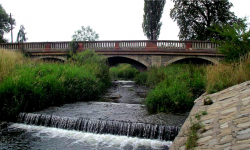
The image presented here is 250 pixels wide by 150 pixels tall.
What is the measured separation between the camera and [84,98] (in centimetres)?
1073

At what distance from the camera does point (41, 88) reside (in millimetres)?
8531

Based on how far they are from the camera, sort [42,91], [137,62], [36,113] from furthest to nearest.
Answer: [137,62] → [42,91] → [36,113]

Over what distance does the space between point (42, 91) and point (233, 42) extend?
7.89m

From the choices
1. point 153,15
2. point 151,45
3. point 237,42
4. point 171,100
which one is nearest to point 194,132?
point 171,100

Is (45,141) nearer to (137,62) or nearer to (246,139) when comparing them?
(246,139)

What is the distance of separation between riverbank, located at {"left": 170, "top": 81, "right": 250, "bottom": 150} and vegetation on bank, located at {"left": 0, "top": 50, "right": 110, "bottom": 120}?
18.6ft

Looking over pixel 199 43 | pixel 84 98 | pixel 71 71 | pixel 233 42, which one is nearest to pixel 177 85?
pixel 233 42

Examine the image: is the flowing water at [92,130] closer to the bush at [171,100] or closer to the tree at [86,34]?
the bush at [171,100]

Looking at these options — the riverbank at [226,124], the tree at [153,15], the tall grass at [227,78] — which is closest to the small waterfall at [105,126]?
the riverbank at [226,124]

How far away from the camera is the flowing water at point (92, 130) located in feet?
18.7

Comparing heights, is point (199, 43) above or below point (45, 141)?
above

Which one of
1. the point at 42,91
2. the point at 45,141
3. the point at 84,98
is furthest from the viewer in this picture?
the point at 84,98

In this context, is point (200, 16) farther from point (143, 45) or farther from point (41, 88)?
point (41, 88)

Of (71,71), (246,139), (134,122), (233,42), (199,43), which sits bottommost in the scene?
(134,122)
